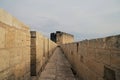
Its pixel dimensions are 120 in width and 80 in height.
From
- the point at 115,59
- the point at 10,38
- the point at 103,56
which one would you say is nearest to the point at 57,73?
the point at 103,56

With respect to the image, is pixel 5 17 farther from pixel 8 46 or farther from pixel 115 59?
pixel 115 59

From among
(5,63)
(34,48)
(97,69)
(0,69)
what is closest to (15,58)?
(5,63)

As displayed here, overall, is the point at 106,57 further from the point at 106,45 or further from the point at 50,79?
the point at 50,79

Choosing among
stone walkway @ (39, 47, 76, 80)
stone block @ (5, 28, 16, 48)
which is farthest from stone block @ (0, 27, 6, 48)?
stone walkway @ (39, 47, 76, 80)

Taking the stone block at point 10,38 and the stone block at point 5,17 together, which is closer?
the stone block at point 5,17

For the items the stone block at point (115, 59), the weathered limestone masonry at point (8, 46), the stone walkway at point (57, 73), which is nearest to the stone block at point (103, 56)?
the stone block at point (115, 59)

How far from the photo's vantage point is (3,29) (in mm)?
2268

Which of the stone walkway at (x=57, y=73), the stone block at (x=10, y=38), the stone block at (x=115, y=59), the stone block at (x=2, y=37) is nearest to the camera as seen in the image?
the stone block at (x=115, y=59)

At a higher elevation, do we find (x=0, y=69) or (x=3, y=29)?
(x=3, y=29)

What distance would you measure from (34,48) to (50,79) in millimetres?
1279

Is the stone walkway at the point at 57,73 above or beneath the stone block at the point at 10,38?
beneath

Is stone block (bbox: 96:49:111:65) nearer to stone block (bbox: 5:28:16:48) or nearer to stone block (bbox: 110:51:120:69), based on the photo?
stone block (bbox: 110:51:120:69)

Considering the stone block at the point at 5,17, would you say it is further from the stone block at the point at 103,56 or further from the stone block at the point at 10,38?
the stone block at the point at 103,56

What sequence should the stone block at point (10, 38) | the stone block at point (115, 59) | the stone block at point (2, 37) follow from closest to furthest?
the stone block at point (115, 59), the stone block at point (2, 37), the stone block at point (10, 38)
